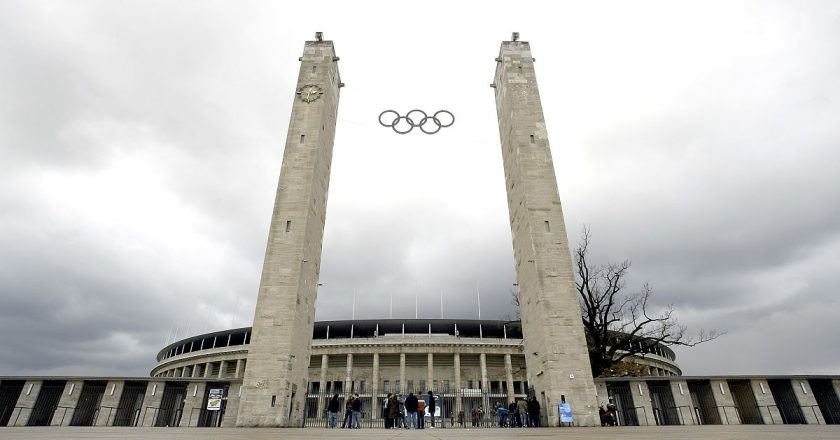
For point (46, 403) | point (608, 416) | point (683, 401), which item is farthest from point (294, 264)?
point (683, 401)

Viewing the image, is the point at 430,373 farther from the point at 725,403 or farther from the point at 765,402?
the point at 765,402

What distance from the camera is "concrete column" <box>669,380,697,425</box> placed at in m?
24.1

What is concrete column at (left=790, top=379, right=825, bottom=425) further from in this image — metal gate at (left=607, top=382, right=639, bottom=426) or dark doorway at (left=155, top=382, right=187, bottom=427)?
dark doorway at (left=155, top=382, right=187, bottom=427)

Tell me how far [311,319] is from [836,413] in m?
31.5

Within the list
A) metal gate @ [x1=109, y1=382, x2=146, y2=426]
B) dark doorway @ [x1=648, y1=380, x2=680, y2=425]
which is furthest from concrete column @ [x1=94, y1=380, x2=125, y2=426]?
dark doorway @ [x1=648, y1=380, x2=680, y2=425]

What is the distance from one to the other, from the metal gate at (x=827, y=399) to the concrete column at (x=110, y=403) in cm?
3913

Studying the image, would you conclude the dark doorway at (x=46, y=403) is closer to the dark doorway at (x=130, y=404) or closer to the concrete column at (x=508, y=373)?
the dark doorway at (x=130, y=404)

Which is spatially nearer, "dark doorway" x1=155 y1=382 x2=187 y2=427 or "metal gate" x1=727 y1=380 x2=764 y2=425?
"dark doorway" x1=155 y1=382 x2=187 y2=427

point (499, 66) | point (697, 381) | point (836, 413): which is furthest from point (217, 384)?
point (836, 413)

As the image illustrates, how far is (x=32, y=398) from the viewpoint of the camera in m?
23.8

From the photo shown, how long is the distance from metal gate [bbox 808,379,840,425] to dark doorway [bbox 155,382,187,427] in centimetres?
3613

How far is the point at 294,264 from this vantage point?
27.1 metres

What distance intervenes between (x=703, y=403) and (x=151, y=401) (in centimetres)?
3193

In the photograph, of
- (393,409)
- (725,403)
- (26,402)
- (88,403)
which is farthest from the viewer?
(88,403)
